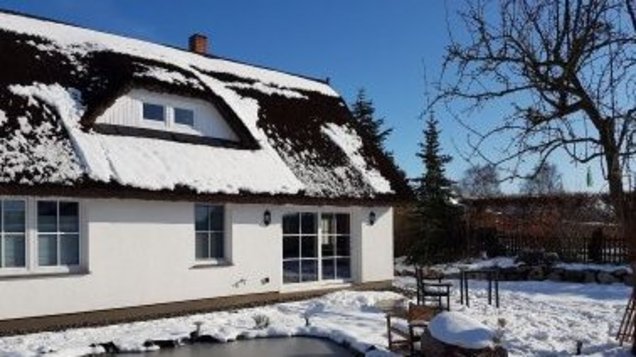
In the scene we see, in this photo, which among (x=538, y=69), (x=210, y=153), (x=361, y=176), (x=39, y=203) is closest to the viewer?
(x=538, y=69)

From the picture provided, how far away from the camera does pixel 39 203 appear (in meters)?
12.8

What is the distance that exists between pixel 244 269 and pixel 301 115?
197 inches

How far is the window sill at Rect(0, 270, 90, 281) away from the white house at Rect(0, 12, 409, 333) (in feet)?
0.07

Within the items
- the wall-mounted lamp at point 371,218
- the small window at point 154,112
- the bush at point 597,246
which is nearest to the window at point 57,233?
the small window at point 154,112

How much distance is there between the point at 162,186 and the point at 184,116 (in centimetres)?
269

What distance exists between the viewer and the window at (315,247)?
17.5 meters

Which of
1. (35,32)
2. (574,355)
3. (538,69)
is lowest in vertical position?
(574,355)

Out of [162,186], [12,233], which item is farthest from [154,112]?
[12,233]

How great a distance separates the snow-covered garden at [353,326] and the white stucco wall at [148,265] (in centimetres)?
66

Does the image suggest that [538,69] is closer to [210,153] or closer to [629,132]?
[629,132]

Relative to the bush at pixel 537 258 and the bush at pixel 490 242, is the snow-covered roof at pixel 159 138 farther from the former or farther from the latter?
the bush at pixel 490 242

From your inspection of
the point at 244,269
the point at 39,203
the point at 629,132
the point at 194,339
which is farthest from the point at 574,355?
the point at 39,203

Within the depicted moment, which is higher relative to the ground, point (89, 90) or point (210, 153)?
point (89, 90)

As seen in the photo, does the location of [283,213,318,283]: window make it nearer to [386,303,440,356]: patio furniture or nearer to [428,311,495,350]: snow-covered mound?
[386,303,440,356]: patio furniture
